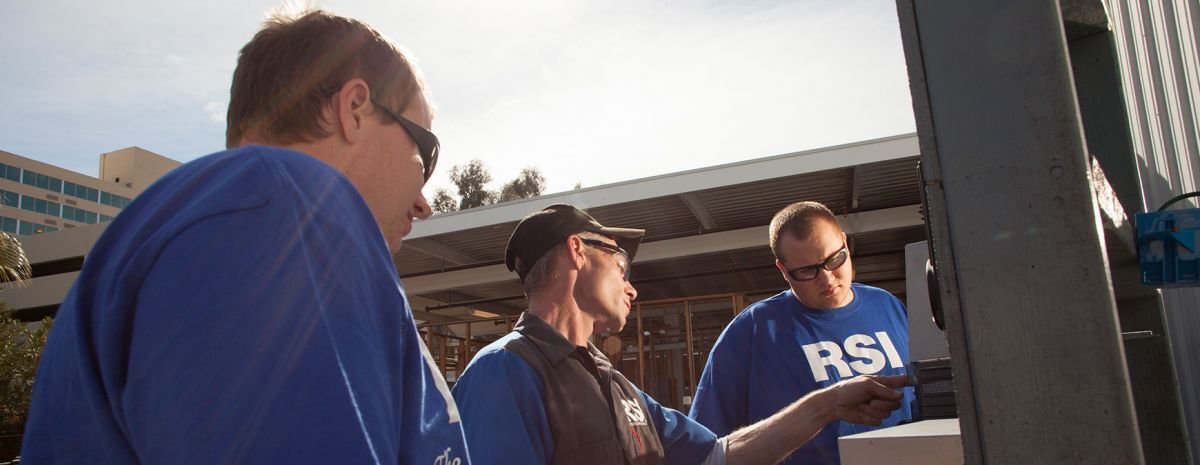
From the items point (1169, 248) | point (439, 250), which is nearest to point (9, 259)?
point (439, 250)

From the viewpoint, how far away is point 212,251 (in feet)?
2.21

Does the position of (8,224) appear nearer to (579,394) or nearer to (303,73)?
(579,394)

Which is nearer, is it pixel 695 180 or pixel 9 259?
pixel 695 180

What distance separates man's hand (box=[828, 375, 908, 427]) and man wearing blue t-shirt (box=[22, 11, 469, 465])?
5.22 ft

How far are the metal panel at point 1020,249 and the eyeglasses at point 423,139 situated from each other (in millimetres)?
745

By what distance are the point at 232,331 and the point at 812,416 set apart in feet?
6.85

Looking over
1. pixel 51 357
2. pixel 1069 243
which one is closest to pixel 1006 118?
pixel 1069 243

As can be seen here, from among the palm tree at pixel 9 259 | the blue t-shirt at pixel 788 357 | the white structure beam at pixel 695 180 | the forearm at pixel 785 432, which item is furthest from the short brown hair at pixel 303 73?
the palm tree at pixel 9 259

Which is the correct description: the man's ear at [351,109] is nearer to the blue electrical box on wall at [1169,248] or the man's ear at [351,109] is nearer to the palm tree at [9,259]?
the blue electrical box on wall at [1169,248]

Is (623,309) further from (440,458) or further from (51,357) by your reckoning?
(51,357)

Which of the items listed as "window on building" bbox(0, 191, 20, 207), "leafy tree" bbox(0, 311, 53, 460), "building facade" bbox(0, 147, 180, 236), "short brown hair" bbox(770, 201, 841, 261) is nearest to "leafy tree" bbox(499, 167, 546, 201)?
"leafy tree" bbox(0, 311, 53, 460)

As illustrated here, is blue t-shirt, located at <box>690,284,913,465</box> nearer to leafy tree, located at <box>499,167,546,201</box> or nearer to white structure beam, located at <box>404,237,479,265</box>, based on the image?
white structure beam, located at <box>404,237,479,265</box>

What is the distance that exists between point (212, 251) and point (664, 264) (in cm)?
1218

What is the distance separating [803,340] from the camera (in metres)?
3.31
